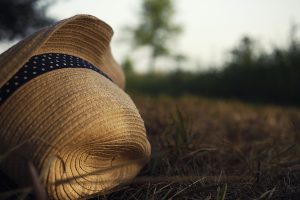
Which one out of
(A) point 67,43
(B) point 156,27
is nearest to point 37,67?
(A) point 67,43

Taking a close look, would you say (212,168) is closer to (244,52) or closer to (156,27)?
(244,52)

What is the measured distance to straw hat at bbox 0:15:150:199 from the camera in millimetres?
1235

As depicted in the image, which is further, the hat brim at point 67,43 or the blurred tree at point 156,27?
the blurred tree at point 156,27

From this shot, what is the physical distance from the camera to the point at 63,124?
4.09 ft

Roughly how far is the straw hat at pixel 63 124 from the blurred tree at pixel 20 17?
1.35 m

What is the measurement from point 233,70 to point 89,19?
20.8ft

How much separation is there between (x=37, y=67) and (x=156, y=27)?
73.2ft

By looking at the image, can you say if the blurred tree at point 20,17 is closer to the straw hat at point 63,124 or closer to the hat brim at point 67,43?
the hat brim at point 67,43

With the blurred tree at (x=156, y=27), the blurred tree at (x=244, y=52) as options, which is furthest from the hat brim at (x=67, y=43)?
the blurred tree at (x=156, y=27)

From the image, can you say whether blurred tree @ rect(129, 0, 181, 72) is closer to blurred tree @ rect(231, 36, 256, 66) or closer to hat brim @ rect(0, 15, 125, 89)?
blurred tree @ rect(231, 36, 256, 66)

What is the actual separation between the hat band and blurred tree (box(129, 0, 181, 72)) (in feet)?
72.0

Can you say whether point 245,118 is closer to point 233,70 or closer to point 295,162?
point 295,162

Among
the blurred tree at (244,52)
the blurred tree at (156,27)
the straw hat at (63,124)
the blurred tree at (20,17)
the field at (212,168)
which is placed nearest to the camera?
the straw hat at (63,124)

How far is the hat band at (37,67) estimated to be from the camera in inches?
51.2
